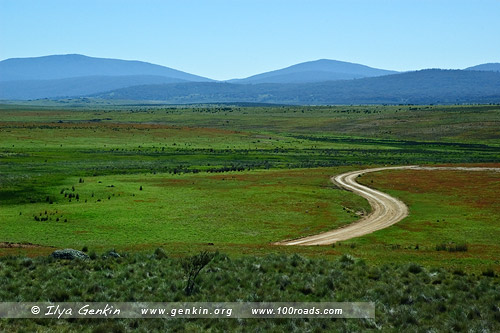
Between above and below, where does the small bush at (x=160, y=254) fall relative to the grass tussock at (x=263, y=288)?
below

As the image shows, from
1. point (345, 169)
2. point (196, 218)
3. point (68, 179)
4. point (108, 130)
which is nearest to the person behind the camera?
point (196, 218)

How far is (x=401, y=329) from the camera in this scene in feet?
64.5

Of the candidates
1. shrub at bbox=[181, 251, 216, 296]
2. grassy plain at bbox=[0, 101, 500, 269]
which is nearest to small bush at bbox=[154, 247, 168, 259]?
grassy plain at bbox=[0, 101, 500, 269]

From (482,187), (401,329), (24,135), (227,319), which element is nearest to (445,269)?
(401,329)

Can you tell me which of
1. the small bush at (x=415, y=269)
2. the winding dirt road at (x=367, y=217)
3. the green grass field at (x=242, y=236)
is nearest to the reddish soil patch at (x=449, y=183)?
the green grass field at (x=242, y=236)

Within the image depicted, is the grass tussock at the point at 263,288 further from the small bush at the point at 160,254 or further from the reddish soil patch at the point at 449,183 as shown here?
the reddish soil patch at the point at 449,183

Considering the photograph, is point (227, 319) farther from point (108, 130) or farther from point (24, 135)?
point (108, 130)

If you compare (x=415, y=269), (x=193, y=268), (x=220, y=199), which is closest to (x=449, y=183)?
(x=220, y=199)

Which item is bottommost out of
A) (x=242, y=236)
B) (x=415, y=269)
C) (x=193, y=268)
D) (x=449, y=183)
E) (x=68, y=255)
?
(x=449, y=183)

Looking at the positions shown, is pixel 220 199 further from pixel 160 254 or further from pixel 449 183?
pixel 449 183

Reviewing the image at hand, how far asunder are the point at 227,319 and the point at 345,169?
8161 cm

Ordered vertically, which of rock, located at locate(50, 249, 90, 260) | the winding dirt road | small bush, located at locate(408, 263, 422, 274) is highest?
small bush, located at locate(408, 263, 422, 274)

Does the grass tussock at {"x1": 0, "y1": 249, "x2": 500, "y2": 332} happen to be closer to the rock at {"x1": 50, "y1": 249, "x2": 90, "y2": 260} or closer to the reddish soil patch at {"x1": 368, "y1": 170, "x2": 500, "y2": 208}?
the rock at {"x1": 50, "y1": 249, "x2": 90, "y2": 260}

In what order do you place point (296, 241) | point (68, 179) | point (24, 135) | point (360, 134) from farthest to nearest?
point (360, 134) < point (24, 135) < point (68, 179) < point (296, 241)
